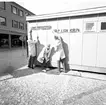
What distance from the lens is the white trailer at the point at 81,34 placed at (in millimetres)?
4344

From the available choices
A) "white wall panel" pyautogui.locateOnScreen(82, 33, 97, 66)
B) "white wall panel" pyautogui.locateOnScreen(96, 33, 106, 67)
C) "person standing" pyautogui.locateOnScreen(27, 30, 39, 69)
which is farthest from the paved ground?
"person standing" pyautogui.locateOnScreen(27, 30, 39, 69)

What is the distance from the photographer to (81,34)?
4688 millimetres

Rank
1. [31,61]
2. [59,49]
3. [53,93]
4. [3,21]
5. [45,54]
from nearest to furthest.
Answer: [53,93], [59,49], [45,54], [31,61], [3,21]

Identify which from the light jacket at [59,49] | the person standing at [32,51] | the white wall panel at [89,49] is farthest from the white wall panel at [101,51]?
the person standing at [32,51]

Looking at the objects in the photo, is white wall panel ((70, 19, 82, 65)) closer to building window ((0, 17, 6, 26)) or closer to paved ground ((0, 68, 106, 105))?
paved ground ((0, 68, 106, 105))

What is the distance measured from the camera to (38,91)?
10.3ft

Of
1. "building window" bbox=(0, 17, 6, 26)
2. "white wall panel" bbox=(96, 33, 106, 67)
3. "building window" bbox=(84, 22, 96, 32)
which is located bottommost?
"white wall panel" bbox=(96, 33, 106, 67)

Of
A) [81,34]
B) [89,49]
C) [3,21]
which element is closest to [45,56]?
[81,34]

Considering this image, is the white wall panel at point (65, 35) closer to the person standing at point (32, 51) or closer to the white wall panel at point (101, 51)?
the white wall panel at point (101, 51)

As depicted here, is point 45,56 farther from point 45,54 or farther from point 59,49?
point 59,49

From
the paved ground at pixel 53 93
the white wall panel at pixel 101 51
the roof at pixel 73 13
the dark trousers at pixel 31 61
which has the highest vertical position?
the roof at pixel 73 13

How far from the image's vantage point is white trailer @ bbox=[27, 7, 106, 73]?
171 inches

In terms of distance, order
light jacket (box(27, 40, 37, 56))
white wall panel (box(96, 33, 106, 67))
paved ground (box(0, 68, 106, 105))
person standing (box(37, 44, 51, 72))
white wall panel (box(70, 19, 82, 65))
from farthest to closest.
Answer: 1. light jacket (box(27, 40, 37, 56))
2. person standing (box(37, 44, 51, 72))
3. white wall panel (box(70, 19, 82, 65))
4. white wall panel (box(96, 33, 106, 67))
5. paved ground (box(0, 68, 106, 105))

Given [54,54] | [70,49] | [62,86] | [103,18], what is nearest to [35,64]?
[54,54]
